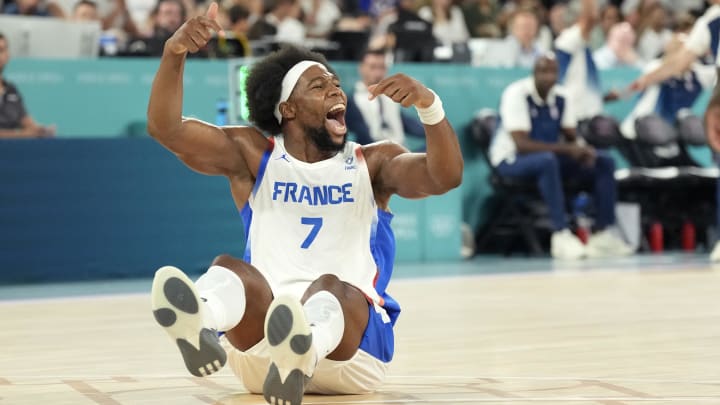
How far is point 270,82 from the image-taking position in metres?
5.07

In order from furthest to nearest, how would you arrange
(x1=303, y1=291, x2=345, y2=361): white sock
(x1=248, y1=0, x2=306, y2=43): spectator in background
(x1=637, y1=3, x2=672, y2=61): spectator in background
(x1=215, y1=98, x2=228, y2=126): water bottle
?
(x1=637, y1=3, x2=672, y2=61): spectator in background < (x1=248, y1=0, x2=306, y2=43): spectator in background < (x1=215, y1=98, x2=228, y2=126): water bottle < (x1=303, y1=291, x2=345, y2=361): white sock

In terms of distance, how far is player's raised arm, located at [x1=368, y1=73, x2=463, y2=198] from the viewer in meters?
4.52

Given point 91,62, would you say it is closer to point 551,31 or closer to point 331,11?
point 331,11

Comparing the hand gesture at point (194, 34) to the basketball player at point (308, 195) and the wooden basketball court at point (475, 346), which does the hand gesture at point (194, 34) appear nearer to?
the basketball player at point (308, 195)

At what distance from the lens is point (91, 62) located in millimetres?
11242

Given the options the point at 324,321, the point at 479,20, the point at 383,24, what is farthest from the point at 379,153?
the point at 479,20

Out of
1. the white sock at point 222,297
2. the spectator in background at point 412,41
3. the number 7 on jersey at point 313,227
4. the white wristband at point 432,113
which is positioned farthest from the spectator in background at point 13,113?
the white wristband at point 432,113

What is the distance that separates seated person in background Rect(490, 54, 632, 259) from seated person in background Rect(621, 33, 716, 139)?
1.30 m

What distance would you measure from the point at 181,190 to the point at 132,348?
4307 millimetres

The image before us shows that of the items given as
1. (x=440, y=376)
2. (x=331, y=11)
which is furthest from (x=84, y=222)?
(x=331, y=11)

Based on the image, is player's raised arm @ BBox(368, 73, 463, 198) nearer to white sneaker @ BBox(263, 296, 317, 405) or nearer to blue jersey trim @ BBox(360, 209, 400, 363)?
blue jersey trim @ BBox(360, 209, 400, 363)

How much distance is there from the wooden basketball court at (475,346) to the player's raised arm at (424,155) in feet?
2.41

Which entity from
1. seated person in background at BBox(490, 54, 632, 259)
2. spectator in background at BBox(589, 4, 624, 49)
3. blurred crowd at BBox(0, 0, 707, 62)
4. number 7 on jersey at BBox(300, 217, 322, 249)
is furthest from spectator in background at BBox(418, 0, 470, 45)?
number 7 on jersey at BBox(300, 217, 322, 249)

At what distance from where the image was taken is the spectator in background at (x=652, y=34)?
16.8 meters
